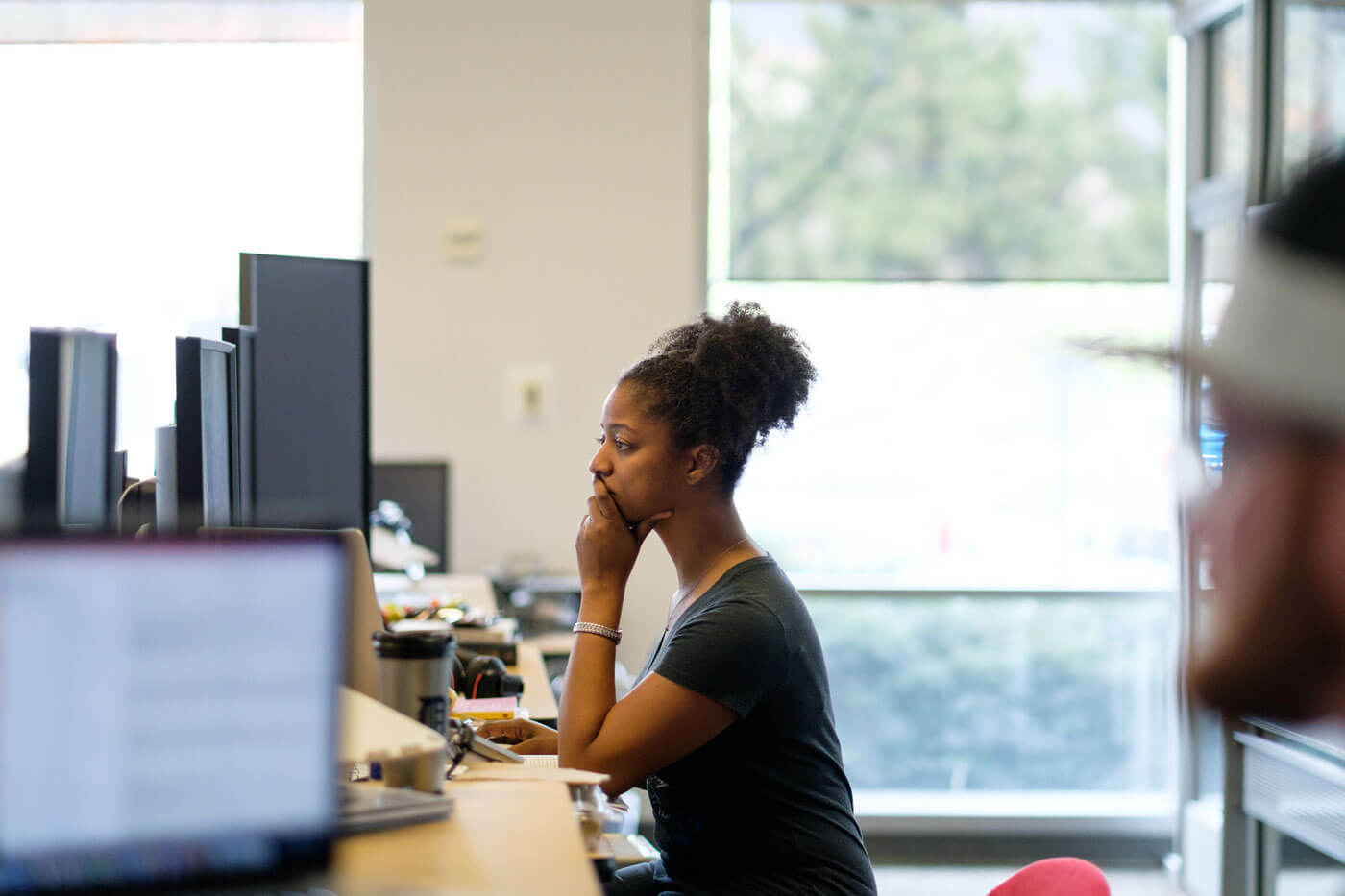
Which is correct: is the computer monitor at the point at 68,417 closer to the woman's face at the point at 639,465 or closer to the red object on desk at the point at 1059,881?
the woman's face at the point at 639,465

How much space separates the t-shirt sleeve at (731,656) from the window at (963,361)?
2.46 m

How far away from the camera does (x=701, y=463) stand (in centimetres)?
180

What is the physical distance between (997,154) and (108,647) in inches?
147

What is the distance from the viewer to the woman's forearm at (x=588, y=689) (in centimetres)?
156

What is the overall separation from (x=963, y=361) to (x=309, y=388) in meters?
2.52

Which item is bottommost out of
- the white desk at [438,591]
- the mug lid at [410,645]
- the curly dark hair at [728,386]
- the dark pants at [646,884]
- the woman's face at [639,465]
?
the dark pants at [646,884]

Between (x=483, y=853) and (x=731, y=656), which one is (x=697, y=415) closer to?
(x=731, y=656)

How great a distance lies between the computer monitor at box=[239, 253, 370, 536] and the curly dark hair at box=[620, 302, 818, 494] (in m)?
0.54

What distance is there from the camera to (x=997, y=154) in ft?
13.4

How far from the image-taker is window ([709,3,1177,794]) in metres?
3.99

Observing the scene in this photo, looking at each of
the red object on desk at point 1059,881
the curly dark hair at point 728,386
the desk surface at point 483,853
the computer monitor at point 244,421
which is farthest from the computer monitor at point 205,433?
the red object on desk at point 1059,881

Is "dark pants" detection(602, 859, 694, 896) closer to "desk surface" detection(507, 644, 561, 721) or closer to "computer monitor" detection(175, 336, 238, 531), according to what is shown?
"desk surface" detection(507, 644, 561, 721)

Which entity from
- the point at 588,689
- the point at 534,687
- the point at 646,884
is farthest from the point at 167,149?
the point at 646,884

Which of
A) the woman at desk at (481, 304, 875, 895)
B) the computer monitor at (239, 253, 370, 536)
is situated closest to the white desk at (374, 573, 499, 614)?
the computer monitor at (239, 253, 370, 536)
